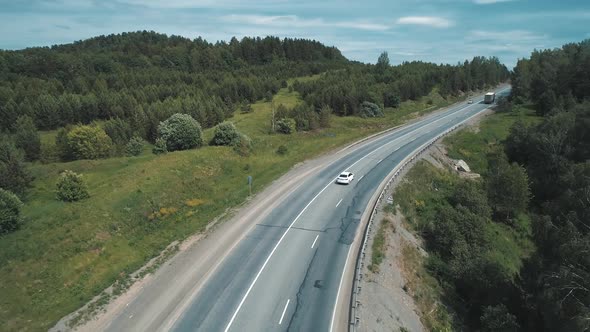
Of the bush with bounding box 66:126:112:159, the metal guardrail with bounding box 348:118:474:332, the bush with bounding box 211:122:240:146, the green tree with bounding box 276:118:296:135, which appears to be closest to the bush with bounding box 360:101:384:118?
the green tree with bounding box 276:118:296:135

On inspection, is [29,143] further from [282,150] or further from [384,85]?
[384,85]

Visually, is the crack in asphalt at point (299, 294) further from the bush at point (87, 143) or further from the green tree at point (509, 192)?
the bush at point (87, 143)

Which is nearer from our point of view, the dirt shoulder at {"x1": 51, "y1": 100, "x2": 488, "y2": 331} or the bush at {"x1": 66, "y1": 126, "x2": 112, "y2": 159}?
the dirt shoulder at {"x1": 51, "y1": 100, "x2": 488, "y2": 331}

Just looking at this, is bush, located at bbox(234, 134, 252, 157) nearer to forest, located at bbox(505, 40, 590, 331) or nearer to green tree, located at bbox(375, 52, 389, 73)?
forest, located at bbox(505, 40, 590, 331)

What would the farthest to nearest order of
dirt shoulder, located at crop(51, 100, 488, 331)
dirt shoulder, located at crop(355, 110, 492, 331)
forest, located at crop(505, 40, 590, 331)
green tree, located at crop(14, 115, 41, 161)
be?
green tree, located at crop(14, 115, 41, 161)
dirt shoulder, located at crop(355, 110, 492, 331)
dirt shoulder, located at crop(51, 100, 488, 331)
forest, located at crop(505, 40, 590, 331)

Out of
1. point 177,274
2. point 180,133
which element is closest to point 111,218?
point 177,274

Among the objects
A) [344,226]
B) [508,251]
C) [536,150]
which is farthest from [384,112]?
[344,226]
